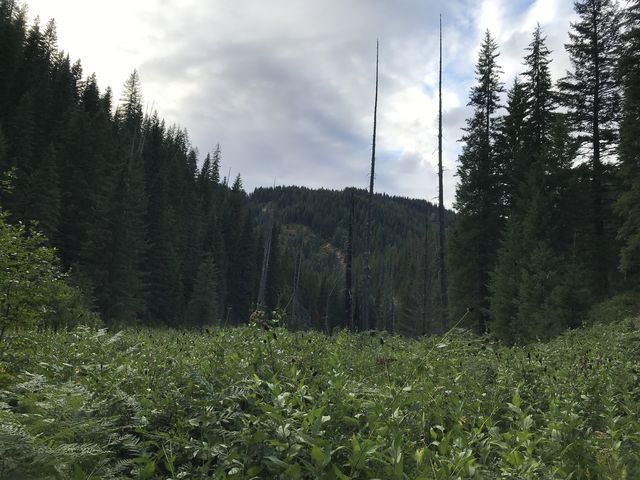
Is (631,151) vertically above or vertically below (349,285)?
above

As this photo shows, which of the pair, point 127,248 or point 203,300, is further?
point 203,300

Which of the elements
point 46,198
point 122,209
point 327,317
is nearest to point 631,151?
point 327,317

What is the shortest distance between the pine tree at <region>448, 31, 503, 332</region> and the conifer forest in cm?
14

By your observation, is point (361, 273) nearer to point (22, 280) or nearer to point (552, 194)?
point (552, 194)

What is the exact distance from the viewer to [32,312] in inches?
241

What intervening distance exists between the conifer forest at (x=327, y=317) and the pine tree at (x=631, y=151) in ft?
0.36

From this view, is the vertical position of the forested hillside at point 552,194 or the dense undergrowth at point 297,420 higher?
the forested hillside at point 552,194

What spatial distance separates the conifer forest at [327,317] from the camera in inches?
118

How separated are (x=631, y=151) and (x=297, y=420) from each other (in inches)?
777

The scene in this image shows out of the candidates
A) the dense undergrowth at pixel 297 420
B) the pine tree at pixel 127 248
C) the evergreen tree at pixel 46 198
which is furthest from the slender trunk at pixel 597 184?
the evergreen tree at pixel 46 198

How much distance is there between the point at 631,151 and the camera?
17516 millimetres

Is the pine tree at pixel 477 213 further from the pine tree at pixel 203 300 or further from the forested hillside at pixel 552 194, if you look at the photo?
the pine tree at pixel 203 300

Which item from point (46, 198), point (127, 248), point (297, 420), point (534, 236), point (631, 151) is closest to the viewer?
point (297, 420)

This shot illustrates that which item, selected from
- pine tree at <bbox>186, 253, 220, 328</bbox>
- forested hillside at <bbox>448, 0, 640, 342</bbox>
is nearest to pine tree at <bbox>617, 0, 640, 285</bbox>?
forested hillside at <bbox>448, 0, 640, 342</bbox>
